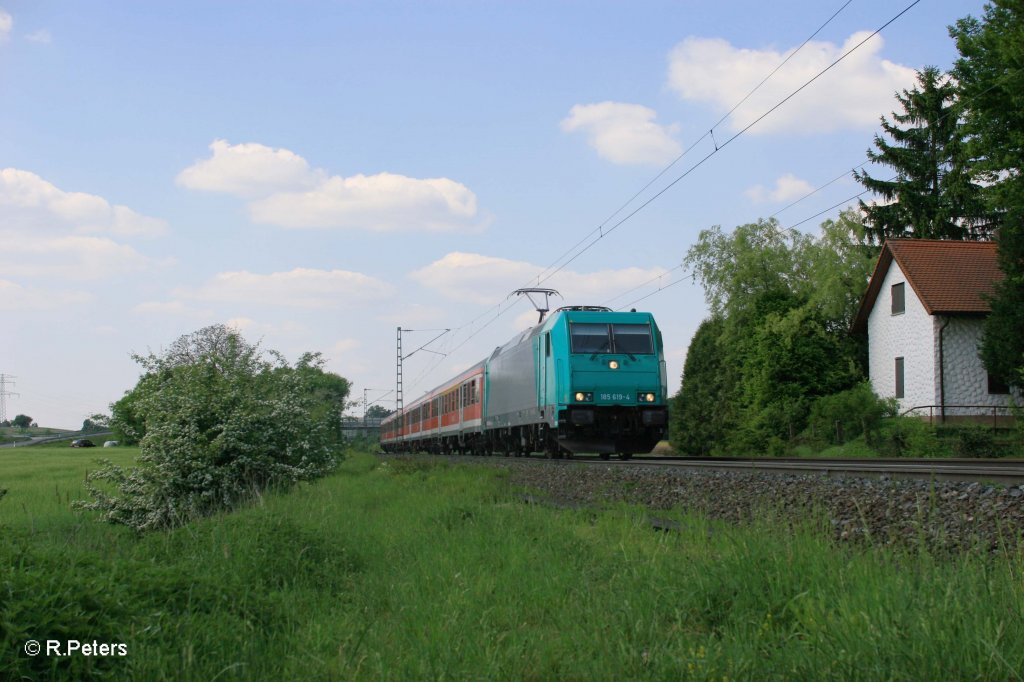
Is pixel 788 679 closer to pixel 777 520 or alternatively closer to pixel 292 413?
pixel 777 520

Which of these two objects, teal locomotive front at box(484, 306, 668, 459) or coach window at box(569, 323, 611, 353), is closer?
teal locomotive front at box(484, 306, 668, 459)

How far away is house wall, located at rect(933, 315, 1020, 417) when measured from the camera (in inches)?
1278

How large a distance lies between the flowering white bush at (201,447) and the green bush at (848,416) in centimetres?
2067

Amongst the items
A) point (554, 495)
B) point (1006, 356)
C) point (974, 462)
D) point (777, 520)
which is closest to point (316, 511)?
point (554, 495)

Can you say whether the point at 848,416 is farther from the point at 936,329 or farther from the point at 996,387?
the point at 996,387

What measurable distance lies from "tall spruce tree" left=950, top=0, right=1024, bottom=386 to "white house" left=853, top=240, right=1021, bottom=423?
2.96m

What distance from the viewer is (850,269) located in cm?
4875

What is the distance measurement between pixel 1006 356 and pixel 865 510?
22.4 m

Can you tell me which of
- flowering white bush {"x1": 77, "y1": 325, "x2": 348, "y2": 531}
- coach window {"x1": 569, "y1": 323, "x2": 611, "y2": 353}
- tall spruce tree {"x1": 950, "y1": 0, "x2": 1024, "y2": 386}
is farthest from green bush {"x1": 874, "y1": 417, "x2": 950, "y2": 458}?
flowering white bush {"x1": 77, "y1": 325, "x2": 348, "y2": 531}

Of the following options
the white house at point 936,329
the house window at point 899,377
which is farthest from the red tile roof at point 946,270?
the house window at point 899,377

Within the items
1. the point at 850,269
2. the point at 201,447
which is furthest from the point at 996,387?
the point at 201,447

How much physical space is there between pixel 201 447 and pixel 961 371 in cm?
2880

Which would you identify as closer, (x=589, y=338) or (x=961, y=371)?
(x=589, y=338)

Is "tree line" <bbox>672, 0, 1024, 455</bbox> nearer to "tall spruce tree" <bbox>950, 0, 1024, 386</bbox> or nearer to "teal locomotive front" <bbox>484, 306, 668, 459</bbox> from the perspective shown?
"tall spruce tree" <bbox>950, 0, 1024, 386</bbox>
